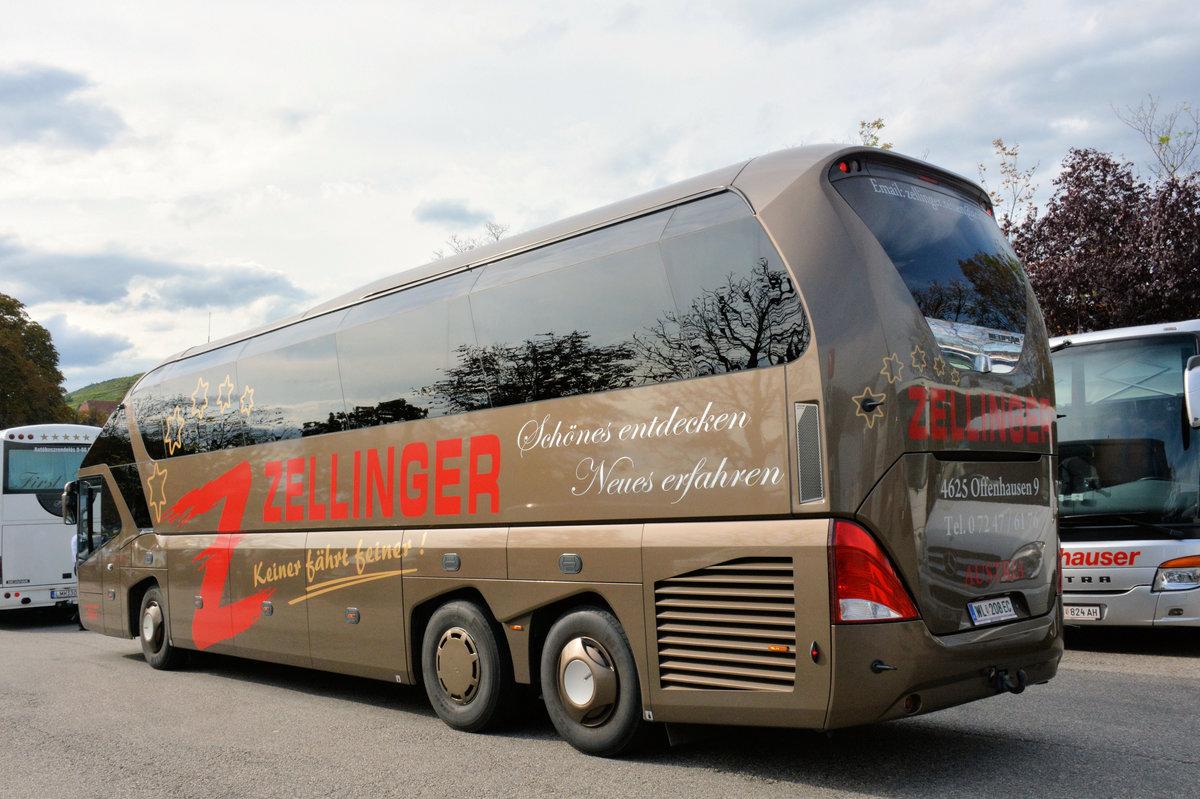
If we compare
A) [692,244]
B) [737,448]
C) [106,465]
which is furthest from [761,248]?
[106,465]

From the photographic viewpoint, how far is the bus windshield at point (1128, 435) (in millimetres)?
9531

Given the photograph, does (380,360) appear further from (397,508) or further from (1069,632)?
(1069,632)

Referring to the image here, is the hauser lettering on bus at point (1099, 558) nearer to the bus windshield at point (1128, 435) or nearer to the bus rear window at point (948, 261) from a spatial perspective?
the bus windshield at point (1128, 435)

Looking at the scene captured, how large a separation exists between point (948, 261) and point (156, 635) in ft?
32.2

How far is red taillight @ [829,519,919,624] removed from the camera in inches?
195

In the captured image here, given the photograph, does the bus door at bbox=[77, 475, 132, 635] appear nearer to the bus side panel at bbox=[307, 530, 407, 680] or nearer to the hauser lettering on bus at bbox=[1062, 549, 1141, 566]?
the bus side panel at bbox=[307, 530, 407, 680]

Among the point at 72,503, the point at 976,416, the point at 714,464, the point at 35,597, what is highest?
the point at 976,416

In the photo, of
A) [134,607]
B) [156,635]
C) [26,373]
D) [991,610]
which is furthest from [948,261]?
[26,373]

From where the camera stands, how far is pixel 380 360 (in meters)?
8.19

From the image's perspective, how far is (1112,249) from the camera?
19953 millimetres

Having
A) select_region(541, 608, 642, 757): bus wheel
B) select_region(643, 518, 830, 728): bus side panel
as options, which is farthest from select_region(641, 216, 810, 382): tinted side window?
select_region(541, 608, 642, 757): bus wheel

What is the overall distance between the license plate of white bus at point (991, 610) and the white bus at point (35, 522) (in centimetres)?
1588

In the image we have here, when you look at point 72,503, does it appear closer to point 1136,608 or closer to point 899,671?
point 899,671

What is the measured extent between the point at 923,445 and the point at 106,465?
435 inches
